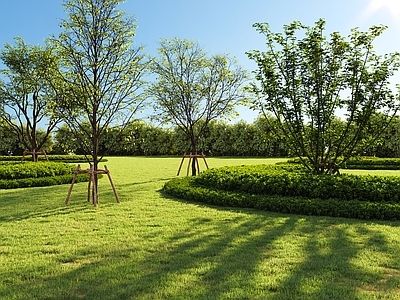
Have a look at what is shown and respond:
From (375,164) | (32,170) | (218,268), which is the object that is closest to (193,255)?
(218,268)

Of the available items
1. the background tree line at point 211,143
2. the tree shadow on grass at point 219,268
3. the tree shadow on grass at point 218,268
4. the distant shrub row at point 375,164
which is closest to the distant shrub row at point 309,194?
the tree shadow on grass at point 218,268

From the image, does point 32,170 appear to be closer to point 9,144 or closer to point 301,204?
point 301,204

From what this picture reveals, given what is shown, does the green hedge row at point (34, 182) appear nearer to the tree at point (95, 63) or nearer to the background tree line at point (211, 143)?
the tree at point (95, 63)

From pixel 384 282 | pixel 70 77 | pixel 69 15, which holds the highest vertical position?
pixel 69 15

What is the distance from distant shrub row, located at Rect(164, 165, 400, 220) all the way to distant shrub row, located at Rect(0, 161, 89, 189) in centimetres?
517

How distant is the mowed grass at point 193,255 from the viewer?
3.36 m

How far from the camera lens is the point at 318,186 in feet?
24.6

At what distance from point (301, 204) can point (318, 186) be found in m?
0.77

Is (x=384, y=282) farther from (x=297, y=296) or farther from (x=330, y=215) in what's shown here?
(x=330, y=215)

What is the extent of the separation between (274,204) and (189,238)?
2.57 metres

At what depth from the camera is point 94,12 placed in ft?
28.3

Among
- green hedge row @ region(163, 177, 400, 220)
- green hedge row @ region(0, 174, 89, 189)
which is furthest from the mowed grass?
green hedge row @ region(0, 174, 89, 189)

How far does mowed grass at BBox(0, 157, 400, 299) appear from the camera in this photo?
336cm

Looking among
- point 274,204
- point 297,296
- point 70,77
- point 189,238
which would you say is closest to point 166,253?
point 189,238
